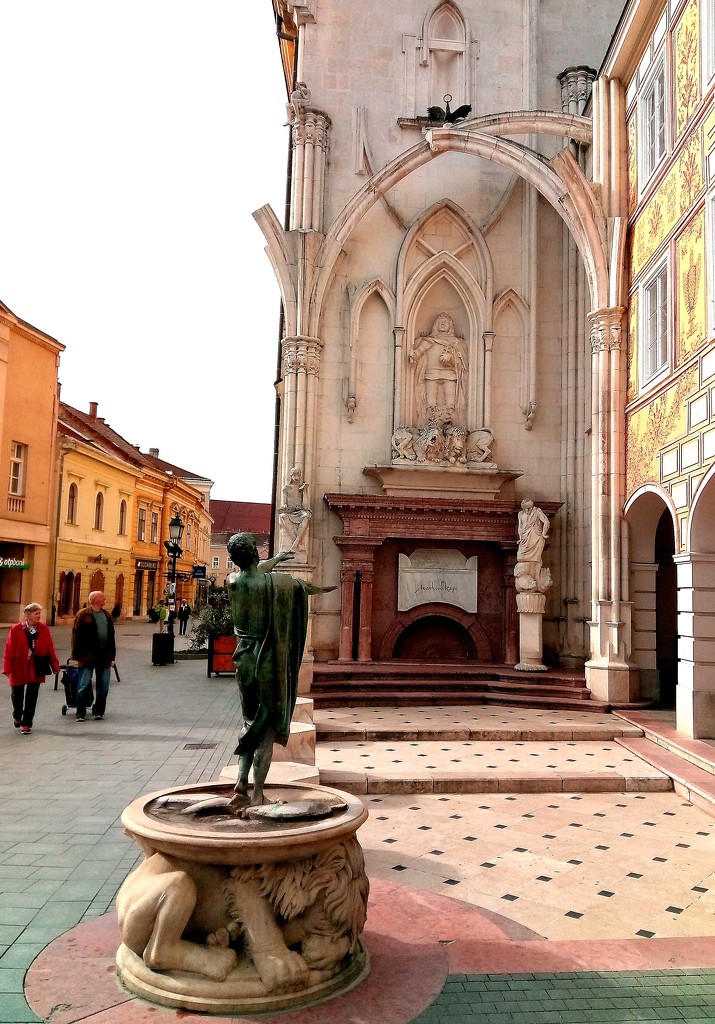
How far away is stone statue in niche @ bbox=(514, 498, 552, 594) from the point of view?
13977 millimetres

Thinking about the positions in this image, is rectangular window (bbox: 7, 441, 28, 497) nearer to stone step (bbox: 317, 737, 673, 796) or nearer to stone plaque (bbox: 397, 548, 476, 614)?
stone plaque (bbox: 397, 548, 476, 614)

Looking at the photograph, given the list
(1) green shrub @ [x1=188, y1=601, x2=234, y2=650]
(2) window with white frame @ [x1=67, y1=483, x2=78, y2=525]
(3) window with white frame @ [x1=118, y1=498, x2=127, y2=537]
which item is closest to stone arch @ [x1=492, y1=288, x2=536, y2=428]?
(1) green shrub @ [x1=188, y1=601, x2=234, y2=650]

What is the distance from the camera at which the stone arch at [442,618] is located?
14867 mm

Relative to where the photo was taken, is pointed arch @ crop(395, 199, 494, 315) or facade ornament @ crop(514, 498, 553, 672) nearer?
facade ornament @ crop(514, 498, 553, 672)

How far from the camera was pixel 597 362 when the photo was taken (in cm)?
1284

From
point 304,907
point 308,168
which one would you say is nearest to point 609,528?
point 308,168

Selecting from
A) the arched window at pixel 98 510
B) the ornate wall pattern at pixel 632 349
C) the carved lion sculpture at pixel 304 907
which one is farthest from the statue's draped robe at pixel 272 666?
the arched window at pixel 98 510

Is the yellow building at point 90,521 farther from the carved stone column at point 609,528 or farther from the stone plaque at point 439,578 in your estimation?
the carved stone column at point 609,528

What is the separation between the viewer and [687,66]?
33.1 ft

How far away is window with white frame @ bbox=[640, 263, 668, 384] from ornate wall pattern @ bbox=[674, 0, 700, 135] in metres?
1.92

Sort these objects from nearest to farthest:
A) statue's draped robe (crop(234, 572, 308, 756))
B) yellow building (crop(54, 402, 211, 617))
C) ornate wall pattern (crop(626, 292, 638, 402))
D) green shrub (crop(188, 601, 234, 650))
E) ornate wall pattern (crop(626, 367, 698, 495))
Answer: statue's draped robe (crop(234, 572, 308, 756))
ornate wall pattern (crop(626, 367, 698, 495))
ornate wall pattern (crop(626, 292, 638, 402))
green shrub (crop(188, 601, 234, 650))
yellow building (crop(54, 402, 211, 617))

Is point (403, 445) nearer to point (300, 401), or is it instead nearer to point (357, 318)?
point (300, 401)

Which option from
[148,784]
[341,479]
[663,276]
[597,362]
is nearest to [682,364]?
[663,276]

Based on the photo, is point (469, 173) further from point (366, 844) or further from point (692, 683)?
point (366, 844)
